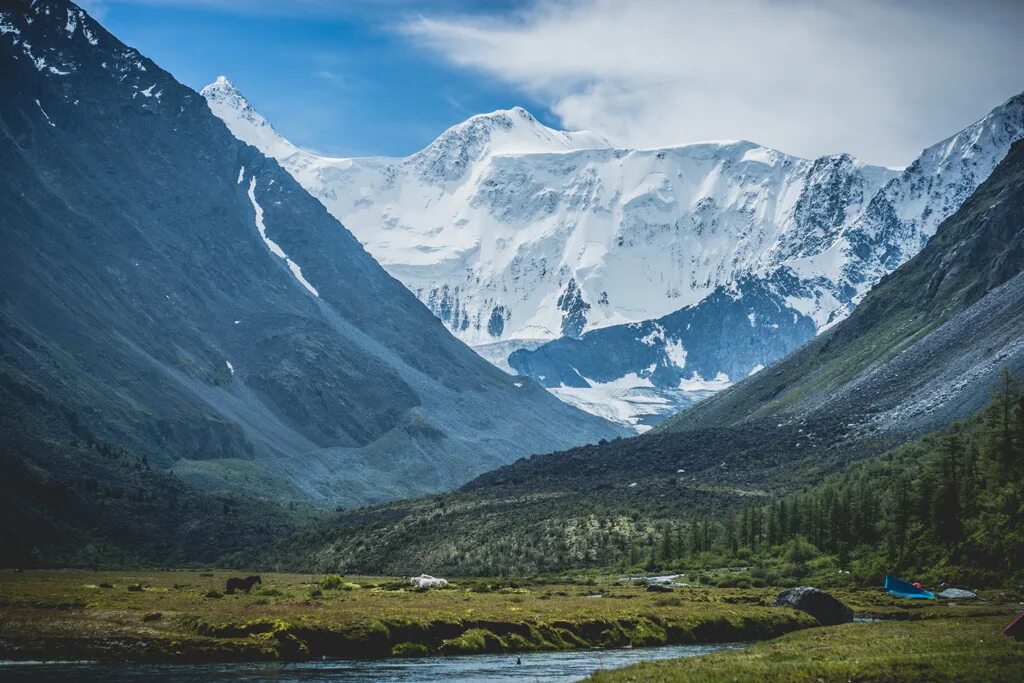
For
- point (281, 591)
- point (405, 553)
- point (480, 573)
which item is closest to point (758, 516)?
point (480, 573)

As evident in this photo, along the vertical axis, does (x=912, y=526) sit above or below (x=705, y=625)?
above

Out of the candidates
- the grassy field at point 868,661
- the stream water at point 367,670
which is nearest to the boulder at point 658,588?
the stream water at point 367,670

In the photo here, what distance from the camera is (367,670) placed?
217ft

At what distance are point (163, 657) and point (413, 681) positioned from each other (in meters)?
15.8

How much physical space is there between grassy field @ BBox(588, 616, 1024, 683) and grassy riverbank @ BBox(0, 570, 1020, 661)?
41.7 ft

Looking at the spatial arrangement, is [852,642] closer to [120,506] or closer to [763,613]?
[763,613]

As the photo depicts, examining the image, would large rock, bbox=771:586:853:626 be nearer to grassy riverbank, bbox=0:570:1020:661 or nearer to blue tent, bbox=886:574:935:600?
grassy riverbank, bbox=0:570:1020:661

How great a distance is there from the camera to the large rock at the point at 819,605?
282ft

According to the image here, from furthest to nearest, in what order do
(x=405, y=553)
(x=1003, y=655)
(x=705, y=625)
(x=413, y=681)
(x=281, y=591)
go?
(x=405, y=553), (x=281, y=591), (x=705, y=625), (x=413, y=681), (x=1003, y=655)

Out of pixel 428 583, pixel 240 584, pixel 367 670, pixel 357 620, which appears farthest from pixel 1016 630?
pixel 428 583

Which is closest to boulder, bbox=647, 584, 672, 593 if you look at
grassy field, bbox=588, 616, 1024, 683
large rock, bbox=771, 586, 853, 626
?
large rock, bbox=771, 586, 853, 626

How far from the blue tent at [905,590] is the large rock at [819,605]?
12.2 m

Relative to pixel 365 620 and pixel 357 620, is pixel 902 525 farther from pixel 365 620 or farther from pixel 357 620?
pixel 357 620

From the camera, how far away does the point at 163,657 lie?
66.3m
